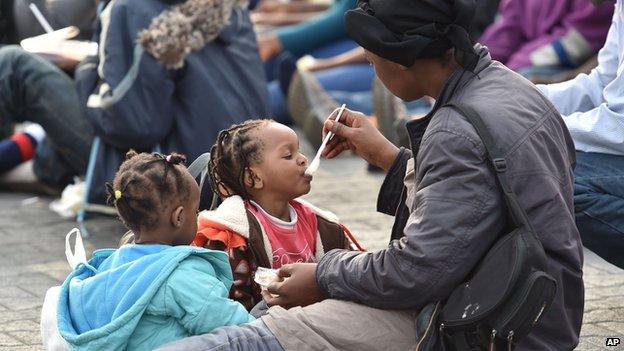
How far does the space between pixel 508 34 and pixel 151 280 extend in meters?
5.08

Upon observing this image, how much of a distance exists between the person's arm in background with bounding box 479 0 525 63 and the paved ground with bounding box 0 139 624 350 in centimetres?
116

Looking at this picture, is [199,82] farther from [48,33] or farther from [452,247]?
[452,247]

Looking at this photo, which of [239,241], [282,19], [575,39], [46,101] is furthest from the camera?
[282,19]

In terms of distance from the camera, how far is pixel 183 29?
18.2ft

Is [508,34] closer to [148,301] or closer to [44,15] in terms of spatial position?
[44,15]

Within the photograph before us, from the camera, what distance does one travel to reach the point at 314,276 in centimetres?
332

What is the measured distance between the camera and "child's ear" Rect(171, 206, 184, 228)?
3.36 metres

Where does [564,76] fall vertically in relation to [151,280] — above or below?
below

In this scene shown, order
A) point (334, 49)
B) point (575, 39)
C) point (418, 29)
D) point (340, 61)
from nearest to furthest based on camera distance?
point (418, 29)
point (575, 39)
point (340, 61)
point (334, 49)

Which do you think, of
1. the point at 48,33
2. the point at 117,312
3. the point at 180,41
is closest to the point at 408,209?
the point at 117,312

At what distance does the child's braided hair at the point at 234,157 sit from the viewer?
378 centimetres

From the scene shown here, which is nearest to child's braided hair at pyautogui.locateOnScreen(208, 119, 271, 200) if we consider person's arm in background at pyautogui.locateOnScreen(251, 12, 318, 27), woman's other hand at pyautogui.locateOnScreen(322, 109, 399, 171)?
woman's other hand at pyautogui.locateOnScreen(322, 109, 399, 171)

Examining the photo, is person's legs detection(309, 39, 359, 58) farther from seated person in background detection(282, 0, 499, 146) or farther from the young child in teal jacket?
the young child in teal jacket

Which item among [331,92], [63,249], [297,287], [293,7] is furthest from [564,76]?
[293,7]
